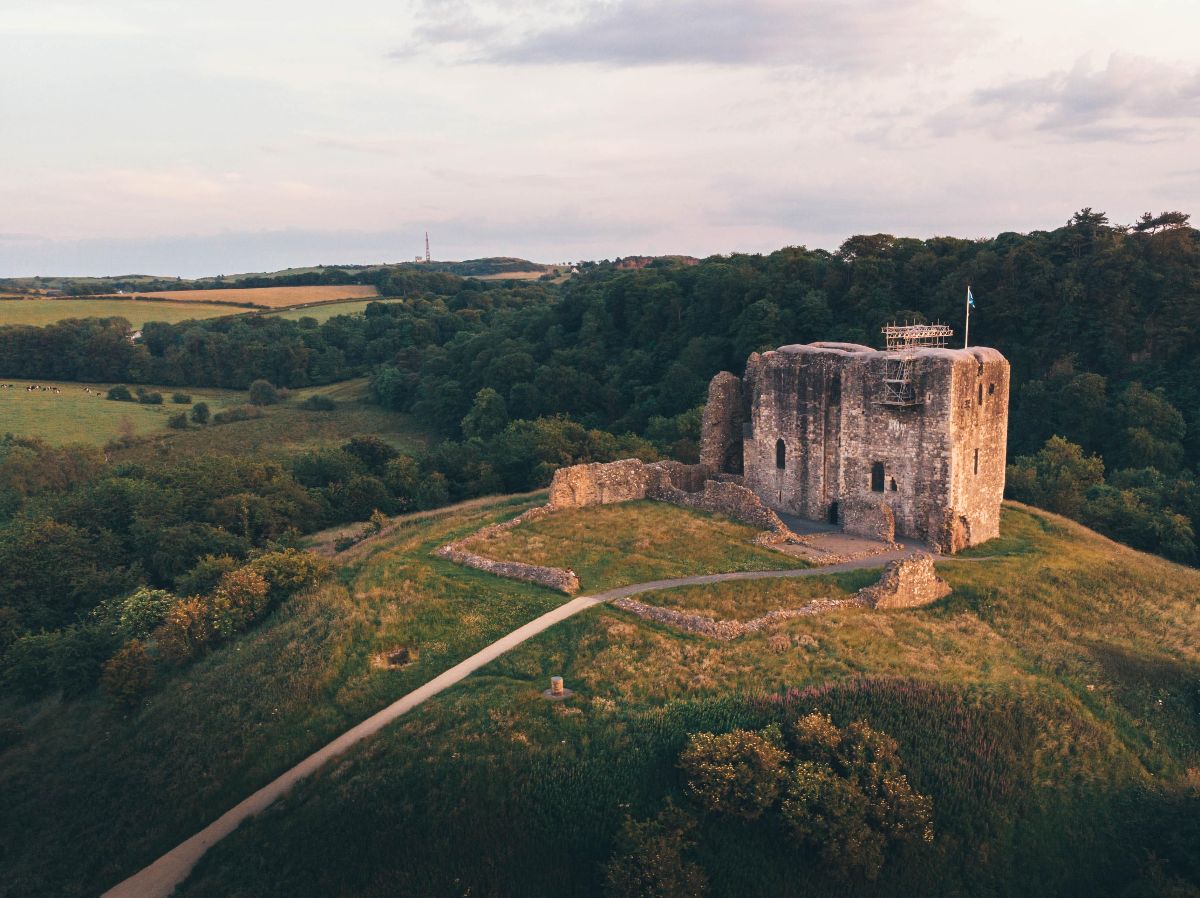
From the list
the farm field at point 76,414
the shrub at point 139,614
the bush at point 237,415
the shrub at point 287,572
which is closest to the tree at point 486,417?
the bush at point 237,415

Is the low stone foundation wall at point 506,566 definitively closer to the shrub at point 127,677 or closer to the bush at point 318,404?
the shrub at point 127,677

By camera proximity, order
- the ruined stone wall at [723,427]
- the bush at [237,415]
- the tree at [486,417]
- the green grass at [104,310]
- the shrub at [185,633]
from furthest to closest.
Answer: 1. the green grass at [104,310]
2. the bush at [237,415]
3. the tree at [486,417]
4. the ruined stone wall at [723,427]
5. the shrub at [185,633]

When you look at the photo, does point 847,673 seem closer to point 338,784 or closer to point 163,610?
point 338,784

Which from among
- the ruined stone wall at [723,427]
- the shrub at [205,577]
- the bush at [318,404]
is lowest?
the bush at [318,404]

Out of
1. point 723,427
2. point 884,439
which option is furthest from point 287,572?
point 884,439

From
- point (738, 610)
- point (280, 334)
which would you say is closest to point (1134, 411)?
point (738, 610)

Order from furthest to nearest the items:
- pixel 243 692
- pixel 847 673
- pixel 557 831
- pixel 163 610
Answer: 1. pixel 163 610
2. pixel 243 692
3. pixel 847 673
4. pixel 557 831

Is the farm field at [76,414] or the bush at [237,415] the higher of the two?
the farm field at [76,414]

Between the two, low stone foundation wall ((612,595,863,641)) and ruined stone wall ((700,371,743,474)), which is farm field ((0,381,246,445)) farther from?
low stone foundation wall ((612,595,863,641))
